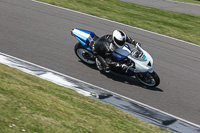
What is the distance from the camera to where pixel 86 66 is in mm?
11062

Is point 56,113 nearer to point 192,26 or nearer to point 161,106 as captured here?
point 161,106

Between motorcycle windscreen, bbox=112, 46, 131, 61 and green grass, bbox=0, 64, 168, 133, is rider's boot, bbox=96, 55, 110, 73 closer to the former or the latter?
motorcycle windscreen, bbox=112, 46, 131, 61

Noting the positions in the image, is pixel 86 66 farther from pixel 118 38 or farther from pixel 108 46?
pixel 118 38

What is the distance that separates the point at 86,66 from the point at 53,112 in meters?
4.73

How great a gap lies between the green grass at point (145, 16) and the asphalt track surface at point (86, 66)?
86 centimetres

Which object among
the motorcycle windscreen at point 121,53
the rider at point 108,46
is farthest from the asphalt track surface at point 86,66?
the motorcycle windscreen at point 121,53

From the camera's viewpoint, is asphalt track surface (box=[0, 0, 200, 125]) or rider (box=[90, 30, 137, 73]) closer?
asphalt track surface (box=[0, 0, 200, 125])

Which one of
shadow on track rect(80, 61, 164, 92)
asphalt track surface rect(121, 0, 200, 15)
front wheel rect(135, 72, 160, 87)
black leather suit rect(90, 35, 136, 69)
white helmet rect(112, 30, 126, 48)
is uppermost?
asphalt track surface rect(121, 0, 200, 15)

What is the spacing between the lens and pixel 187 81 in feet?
34.9

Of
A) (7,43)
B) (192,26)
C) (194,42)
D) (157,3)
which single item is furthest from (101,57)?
(157,3)

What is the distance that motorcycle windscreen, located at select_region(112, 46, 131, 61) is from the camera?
988 cm

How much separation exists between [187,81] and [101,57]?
3006mm

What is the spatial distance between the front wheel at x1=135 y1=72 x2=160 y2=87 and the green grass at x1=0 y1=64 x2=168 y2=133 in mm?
2145

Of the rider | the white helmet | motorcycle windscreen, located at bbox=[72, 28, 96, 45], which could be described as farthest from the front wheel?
motorcycle windscreen, located at bbox=[72, 28, 96, 45]
